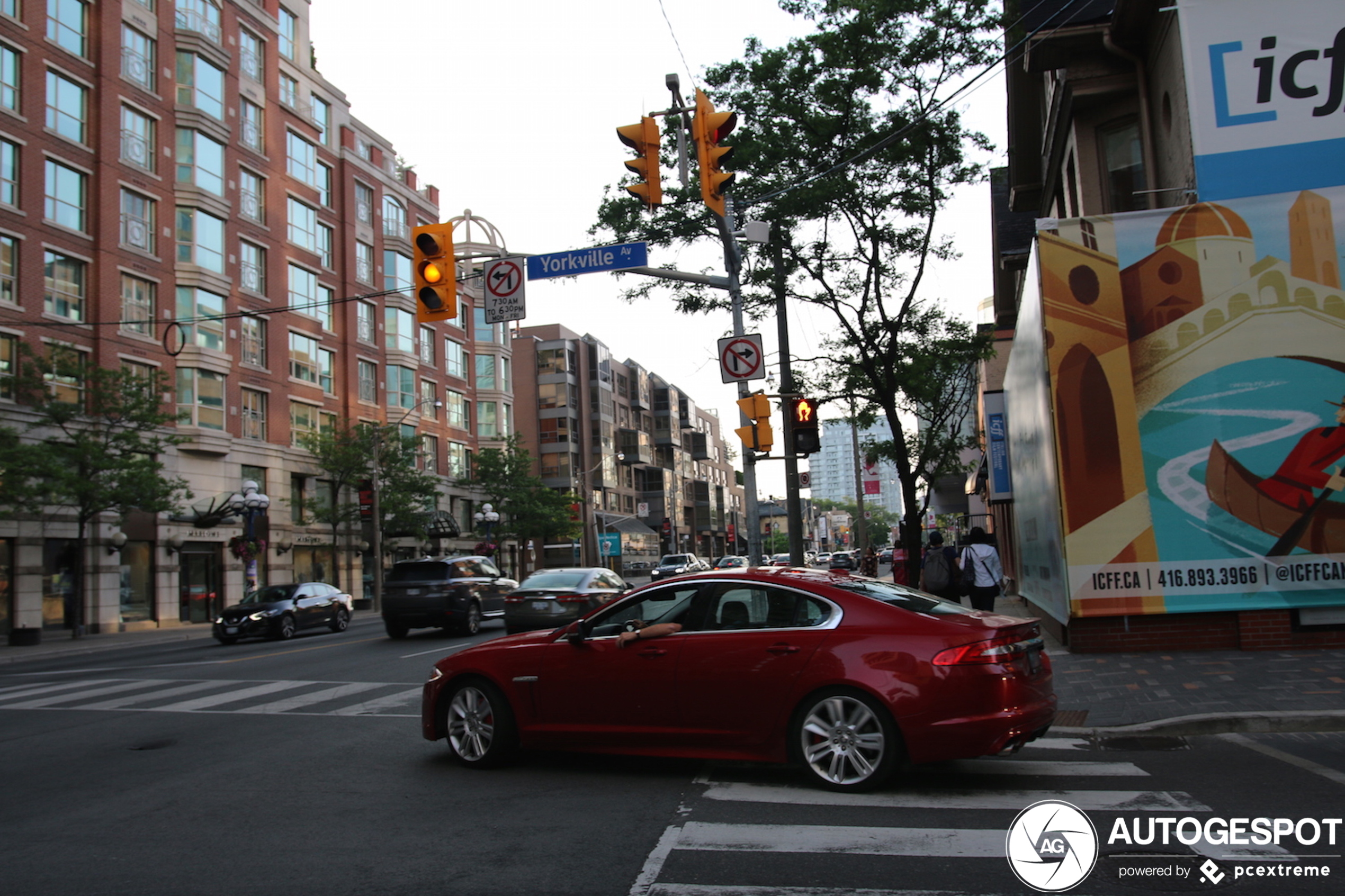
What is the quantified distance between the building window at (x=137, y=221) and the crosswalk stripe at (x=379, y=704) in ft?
93.3

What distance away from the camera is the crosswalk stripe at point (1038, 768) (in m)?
6.73

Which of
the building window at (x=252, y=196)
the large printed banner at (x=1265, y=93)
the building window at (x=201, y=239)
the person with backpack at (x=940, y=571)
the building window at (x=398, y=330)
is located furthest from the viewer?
the building window at (x=398, y=330)

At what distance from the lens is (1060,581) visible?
12828 millimetres

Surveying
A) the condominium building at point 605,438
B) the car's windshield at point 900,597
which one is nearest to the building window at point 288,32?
the condominium building at point 605,438

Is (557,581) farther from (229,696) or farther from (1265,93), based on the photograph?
(1265,93)

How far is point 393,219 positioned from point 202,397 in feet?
64.0

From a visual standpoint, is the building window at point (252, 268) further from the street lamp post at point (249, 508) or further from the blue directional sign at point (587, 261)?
the blue directional sign at point (587, 261)

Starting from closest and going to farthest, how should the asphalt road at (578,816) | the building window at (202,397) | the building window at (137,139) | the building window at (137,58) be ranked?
the asphalt road at (578,816)
the building window at (137,139)
the building window at (137,58)
the building window at (202,397)

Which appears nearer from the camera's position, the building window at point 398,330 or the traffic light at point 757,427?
the traffic light at point 757,427

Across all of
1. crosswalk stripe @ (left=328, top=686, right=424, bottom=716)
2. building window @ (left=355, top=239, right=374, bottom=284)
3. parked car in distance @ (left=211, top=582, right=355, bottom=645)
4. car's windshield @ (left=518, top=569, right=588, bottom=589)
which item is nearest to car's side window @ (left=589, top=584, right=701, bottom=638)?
crosswalk stripe @ (left=328, top=686, right=424, bottom=716)

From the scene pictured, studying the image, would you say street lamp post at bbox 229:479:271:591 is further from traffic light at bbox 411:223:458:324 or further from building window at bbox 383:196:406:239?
traffic light at bbox 411:223:458:324

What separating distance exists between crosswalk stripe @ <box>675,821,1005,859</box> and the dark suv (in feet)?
54.1

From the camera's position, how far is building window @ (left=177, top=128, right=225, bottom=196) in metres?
37.3

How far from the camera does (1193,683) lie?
32.0 feet
